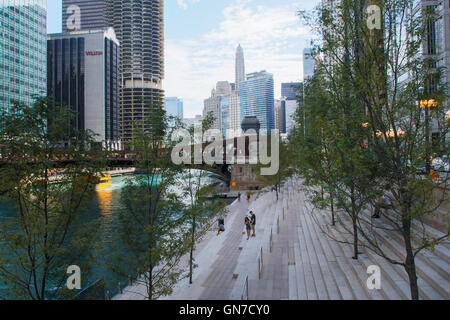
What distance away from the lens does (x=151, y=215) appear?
10.7 meters

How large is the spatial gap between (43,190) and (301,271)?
9.21 m

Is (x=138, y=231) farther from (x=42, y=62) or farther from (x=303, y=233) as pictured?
(x=42, y=62)

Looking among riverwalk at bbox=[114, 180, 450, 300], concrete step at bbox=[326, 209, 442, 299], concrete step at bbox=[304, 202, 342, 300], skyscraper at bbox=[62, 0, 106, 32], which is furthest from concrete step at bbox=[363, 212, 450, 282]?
skyscraper at bbox=[62, 0, 106, 32]

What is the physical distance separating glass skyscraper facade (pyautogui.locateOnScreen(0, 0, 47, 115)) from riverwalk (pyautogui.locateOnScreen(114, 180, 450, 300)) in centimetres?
7563

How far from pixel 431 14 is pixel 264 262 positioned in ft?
35.9

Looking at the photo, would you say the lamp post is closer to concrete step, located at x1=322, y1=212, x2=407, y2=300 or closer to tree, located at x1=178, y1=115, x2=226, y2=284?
concrete step, located at x1=322, y1=212, x2=407, y2=300

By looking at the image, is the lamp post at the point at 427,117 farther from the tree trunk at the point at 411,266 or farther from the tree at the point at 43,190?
the tree at the point at 43,190

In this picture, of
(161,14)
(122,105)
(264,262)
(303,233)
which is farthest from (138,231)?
(161,14)

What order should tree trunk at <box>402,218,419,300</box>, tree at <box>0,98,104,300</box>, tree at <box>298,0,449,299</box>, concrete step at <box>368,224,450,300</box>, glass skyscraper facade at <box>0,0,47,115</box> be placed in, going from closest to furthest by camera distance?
tree trunk at <box>402,218,419,300</box> < tree at <box>298,0,449,299</box> < tree at <box>0,98,104,300</box> < concrete step at <box>368,224,450,300</box> < glass skyscraper facade at <box>0,0,47,115</box>

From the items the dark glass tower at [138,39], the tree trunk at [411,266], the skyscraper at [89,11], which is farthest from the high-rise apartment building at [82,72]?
the tree trunk at [411,266]

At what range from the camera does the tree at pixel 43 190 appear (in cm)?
695

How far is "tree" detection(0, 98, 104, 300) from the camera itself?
695 cm

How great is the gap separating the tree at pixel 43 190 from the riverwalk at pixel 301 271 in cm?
343

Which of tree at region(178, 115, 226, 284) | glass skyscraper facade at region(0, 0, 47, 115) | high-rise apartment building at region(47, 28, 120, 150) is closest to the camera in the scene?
tree at region(178, 115, 226, 284)
